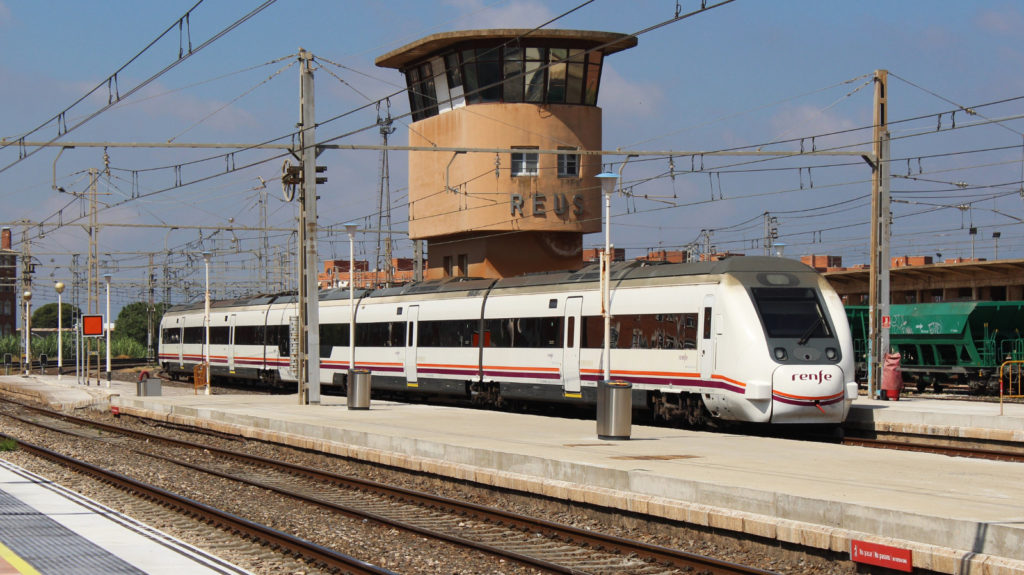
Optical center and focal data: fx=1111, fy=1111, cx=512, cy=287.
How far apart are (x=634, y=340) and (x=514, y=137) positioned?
22573 mm

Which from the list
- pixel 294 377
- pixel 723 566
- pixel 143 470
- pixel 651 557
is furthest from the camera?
pixel 294 377

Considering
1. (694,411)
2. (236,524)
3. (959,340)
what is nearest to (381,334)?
(694,411)

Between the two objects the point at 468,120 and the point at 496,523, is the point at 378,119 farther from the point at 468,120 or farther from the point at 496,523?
the point at 468,120

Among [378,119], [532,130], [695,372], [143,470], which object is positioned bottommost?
[143,470]

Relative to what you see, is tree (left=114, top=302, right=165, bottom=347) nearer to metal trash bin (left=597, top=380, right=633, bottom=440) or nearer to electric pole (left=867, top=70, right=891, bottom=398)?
electric pole (left=867, top=70, right=891, bottom=398)

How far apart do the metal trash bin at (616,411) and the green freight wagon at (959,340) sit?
793 inches

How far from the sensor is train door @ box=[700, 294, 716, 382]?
67.6 ft

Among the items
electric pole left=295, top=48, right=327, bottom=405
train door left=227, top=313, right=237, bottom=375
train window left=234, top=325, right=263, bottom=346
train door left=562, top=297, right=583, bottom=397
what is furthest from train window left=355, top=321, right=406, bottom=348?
train door left=227, top=313, right=237, bottom=375

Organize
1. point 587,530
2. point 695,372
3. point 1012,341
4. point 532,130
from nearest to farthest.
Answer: point 587,530 → point 695,372 → point 1012,341 → point 532,130

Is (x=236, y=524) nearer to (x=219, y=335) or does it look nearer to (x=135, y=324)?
(x=219, y=335)

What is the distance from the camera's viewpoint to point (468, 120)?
4466 cm

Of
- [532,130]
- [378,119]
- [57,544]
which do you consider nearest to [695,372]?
[378,119]

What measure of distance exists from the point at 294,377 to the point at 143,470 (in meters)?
19.8

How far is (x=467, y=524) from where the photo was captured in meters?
13.7
